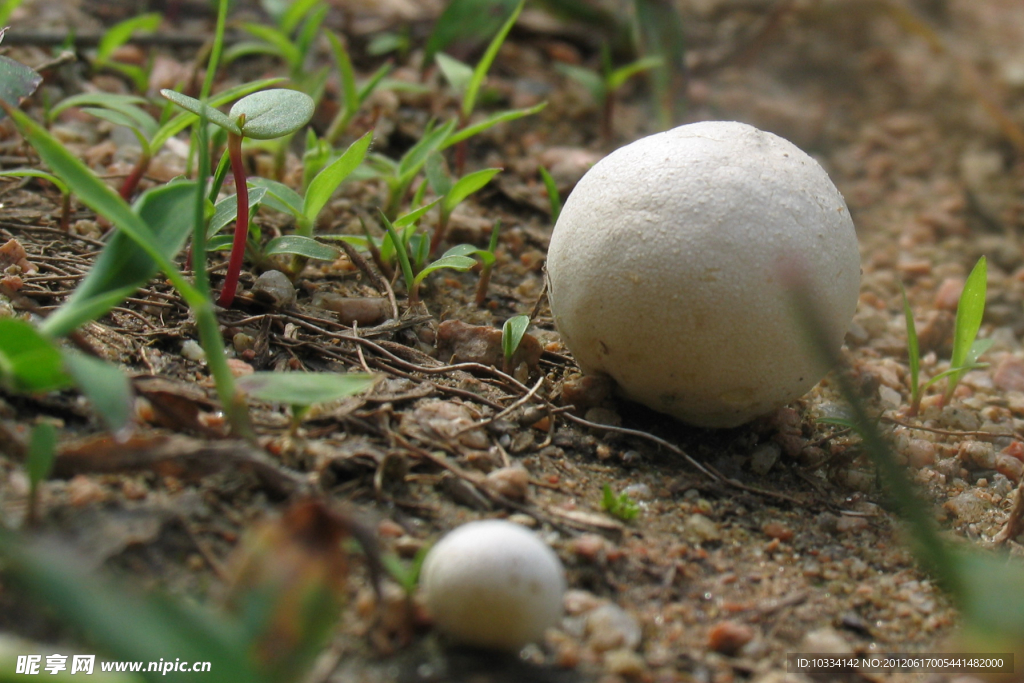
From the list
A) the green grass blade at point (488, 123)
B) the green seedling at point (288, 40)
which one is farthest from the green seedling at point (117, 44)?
the green grass blade at point (488, 123)

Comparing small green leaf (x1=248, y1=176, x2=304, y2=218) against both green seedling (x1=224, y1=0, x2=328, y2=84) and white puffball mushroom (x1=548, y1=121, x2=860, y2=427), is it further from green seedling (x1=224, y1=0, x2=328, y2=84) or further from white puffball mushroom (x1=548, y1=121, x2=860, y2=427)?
green seedling (x1=224, y1=0, x2=328, y2=84)

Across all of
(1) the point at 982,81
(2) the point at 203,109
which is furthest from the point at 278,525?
(1) the point at 982,81

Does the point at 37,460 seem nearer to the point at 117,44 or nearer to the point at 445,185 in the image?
the point at 445,185

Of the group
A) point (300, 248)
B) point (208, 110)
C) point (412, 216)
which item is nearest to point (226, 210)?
point (300, 248)

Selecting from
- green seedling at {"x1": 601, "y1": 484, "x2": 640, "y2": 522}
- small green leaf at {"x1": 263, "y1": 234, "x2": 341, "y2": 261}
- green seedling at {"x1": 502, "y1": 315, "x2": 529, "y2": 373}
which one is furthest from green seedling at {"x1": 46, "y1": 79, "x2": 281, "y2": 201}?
green seedling at {"x1": 601, "y1": 484, "x2": 640, "y2": 522}

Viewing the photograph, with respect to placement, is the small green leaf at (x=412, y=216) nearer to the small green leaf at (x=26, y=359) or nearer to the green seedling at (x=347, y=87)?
the green seedling at (x=347, y=87)

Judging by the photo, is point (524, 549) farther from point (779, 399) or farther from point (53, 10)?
point (53, 10)

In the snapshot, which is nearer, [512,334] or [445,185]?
[512,334]
